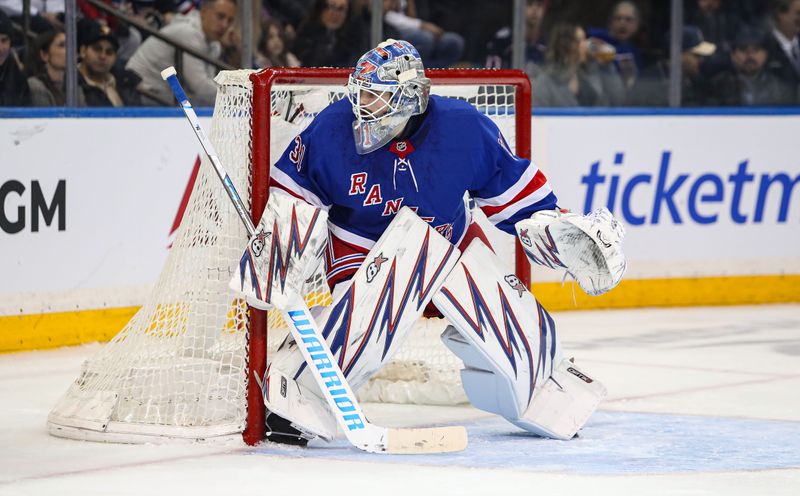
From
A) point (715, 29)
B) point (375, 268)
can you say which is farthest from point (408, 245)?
point (715, 29)

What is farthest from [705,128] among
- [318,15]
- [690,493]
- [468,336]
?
[690,493]

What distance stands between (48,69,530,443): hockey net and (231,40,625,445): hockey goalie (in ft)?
0.42

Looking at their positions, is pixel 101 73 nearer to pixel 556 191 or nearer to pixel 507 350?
pixel 556 191

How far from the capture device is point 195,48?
21.0 feet

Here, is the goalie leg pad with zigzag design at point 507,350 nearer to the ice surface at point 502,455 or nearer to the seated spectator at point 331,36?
the ice surface at point 502,455

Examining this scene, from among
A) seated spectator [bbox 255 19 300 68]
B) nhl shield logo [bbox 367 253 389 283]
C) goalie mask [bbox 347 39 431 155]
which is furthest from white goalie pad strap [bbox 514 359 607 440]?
seated spectator [bbox 255 19 300 68]

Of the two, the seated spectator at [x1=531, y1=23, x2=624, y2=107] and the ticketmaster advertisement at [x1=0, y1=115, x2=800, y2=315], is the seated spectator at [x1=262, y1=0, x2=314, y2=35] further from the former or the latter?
the seated spectator at [x1=531, y1=23, x2=624, y2=107]

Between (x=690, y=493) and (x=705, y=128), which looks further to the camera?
(x=705, y=128)

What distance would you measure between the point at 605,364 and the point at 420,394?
106 centimetres

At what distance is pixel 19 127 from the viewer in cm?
544

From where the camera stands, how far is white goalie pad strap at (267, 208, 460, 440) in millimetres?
3816

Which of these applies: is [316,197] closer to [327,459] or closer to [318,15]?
[327,459]

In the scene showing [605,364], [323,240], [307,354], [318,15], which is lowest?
[605,364]

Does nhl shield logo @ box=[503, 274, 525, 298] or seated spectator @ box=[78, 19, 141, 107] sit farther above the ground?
seated spectator @ box=[78, 19, 141, 107]
